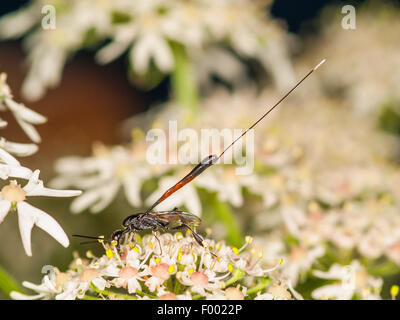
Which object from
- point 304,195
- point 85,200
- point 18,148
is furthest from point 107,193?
point 304,195

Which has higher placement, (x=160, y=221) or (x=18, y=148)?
(x=18, y=148)

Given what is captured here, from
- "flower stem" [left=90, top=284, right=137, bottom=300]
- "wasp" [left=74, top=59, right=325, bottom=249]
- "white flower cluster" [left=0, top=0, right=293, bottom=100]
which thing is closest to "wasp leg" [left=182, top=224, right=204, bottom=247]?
"wasp" [left=74, top=59, right=325, bottom=249]

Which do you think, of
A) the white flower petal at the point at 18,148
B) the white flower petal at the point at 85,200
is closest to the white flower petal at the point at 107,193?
the white flower petal at the point at 85,200

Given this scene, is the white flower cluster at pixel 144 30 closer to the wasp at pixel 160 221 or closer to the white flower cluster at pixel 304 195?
the white flower cluster at pixel 304 195

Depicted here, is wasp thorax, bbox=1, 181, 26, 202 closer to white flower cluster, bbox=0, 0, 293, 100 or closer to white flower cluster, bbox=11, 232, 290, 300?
white flower cluster, bbox=11, 232, 290, 300

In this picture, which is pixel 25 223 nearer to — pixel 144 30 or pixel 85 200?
pixel 85 200
